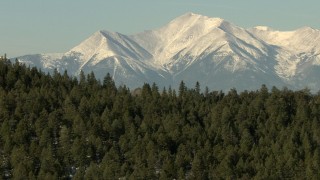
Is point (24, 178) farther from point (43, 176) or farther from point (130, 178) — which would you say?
point (130, 178)

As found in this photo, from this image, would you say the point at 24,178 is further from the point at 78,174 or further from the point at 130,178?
the point at 130,178

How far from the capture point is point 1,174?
199375 millimetres

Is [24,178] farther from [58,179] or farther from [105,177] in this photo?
[105,177]

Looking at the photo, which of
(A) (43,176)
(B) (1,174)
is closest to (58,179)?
(A) (43,176)

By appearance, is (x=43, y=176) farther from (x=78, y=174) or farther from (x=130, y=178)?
(x=130, y=178)

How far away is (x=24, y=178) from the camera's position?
19588cm

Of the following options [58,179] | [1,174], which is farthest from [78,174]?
[1,174]

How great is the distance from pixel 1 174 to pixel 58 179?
17.8 metres

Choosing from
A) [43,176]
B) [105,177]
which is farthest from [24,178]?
[105,177]

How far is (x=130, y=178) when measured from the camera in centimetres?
19938

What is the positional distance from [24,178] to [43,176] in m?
5.77

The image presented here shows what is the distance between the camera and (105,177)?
198625mm

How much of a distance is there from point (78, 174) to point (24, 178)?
→ 647 inches

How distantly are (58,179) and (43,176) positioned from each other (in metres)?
5.26
